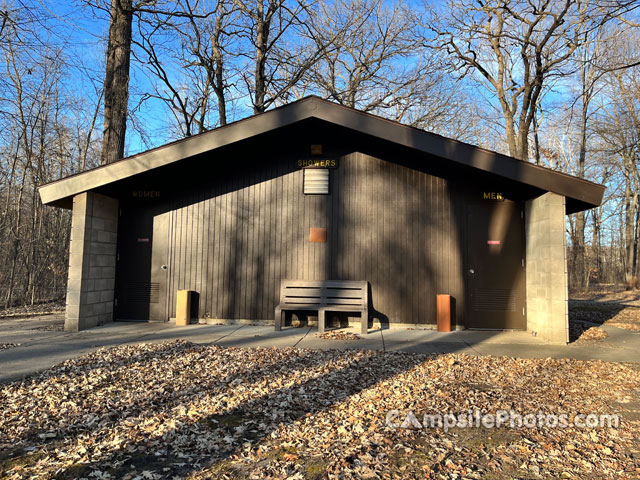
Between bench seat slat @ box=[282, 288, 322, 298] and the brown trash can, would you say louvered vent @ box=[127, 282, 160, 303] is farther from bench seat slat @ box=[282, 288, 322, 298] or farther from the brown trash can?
the brown trash can

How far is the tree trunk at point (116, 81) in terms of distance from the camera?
9.38 metres

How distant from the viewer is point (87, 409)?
134 inches

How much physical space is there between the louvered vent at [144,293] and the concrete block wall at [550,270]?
7.68 meters

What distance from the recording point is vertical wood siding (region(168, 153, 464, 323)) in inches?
299

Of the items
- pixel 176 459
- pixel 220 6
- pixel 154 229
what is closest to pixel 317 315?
pixel 154 229

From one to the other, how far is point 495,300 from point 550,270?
1334mm

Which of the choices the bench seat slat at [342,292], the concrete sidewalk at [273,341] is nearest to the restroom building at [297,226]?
the bench seat slat at [342,292]

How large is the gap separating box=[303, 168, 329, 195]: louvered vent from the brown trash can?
3.24 metres

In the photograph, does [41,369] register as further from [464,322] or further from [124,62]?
[124,62]

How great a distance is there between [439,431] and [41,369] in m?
4.75

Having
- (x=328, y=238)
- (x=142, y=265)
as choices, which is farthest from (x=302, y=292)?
(x=142, y=265)

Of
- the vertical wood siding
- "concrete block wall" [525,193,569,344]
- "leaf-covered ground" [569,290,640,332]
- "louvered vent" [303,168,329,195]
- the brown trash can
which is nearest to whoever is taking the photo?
"concrete block wall" [525,193,569,344]

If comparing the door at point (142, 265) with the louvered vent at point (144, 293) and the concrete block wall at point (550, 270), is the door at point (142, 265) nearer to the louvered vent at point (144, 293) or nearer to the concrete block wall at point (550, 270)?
the louvered vent at point (144, 293)

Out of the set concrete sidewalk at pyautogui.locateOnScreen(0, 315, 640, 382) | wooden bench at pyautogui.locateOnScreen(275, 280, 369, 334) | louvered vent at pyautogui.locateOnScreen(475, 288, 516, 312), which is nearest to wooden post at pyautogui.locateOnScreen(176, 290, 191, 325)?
concrete sidewalk at pyautogui.locateOnScreen(0, 315, 640, 382)
